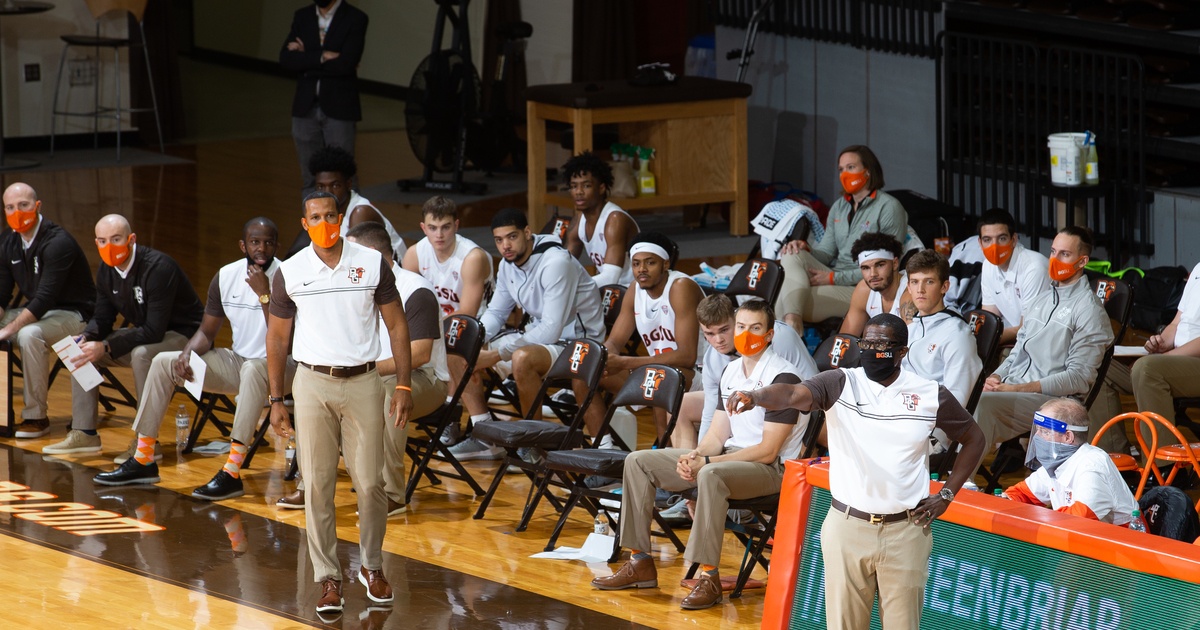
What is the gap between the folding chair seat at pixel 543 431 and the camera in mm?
6621

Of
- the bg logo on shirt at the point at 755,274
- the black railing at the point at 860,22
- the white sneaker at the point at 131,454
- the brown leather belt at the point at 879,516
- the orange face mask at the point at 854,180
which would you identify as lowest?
the white sneaker at the point at 131,454

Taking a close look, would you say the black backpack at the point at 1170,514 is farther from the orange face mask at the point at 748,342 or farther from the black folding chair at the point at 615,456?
the black folding chair at the point at 615,456

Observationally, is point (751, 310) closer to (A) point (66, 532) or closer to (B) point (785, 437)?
(B) point (785, 437)

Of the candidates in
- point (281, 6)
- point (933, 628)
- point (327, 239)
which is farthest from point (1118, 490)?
point (281, 6)

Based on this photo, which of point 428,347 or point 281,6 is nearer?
point 428,347

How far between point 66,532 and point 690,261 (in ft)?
19.1

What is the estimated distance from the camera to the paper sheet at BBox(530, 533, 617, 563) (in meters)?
6.29

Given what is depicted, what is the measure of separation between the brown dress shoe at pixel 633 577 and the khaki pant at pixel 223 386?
2056 millimetres

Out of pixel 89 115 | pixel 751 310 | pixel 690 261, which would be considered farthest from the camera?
pixel 89 115

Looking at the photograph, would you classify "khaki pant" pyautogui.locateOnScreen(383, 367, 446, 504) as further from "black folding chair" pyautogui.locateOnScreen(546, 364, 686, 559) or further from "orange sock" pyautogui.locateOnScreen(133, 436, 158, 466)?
"orange sock" pyautogui.locateOnScreen(133, 436, 158, 466)

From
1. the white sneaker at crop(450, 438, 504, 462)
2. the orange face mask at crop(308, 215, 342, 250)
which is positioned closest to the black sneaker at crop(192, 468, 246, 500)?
the white sneaker at crop(450, 438, 504, 462)

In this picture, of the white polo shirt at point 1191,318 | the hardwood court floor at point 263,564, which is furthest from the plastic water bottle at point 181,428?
the white polo shirt at point 1191,318

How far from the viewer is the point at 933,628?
488 cm

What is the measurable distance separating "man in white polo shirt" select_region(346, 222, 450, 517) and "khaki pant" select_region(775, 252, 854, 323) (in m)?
2.15
